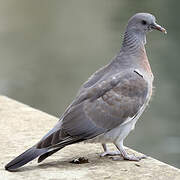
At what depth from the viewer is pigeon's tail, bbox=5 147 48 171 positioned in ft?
15.3

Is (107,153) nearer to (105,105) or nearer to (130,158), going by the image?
(130,158)

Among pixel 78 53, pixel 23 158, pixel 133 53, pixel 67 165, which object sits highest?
pixel 133 53

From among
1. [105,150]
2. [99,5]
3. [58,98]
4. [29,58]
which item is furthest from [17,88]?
[99,5]

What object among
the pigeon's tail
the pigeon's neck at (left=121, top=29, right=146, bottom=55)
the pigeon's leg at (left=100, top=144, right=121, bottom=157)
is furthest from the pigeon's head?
the pigeon's tail

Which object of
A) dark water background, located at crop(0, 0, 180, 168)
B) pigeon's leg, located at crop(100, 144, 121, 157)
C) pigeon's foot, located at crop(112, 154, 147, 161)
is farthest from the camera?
dark water background, located at crop(0, 0, 180, 168)

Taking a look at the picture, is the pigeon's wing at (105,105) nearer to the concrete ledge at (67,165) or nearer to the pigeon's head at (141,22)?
the concrete ledge at (67,165)

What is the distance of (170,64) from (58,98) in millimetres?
3717

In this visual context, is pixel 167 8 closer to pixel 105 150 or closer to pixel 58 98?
pixel 58 98

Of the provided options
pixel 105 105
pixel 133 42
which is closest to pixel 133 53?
pixel 133 42

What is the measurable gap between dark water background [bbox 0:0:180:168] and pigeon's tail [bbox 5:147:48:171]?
587cm

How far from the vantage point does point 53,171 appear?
4750 mm

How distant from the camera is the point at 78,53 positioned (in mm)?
17141

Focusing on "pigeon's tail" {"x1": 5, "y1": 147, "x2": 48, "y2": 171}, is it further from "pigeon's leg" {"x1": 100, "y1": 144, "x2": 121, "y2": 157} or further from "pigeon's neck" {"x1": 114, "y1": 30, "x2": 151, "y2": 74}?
"pigeon's neck" {"x1": 114, "y1": 30, "x2": 151, "y2": 74}

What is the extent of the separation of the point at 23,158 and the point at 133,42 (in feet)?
5.24
